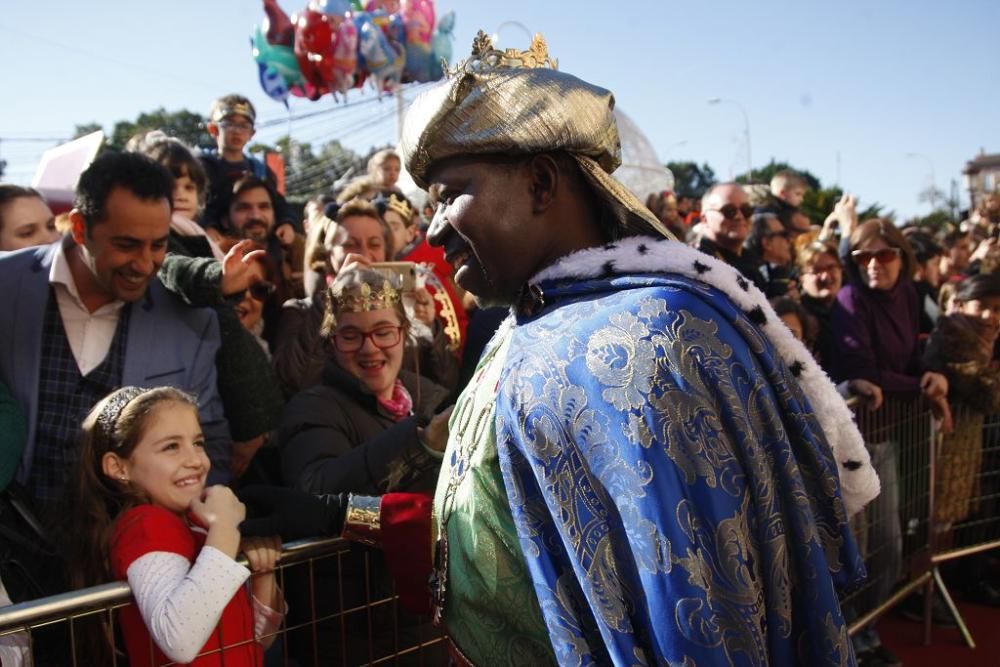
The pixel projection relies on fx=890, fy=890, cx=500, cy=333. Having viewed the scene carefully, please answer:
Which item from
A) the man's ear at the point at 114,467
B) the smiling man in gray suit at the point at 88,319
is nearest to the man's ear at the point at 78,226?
the smiling man in gray suit at the point at 88,319

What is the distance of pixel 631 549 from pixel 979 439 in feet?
15.5

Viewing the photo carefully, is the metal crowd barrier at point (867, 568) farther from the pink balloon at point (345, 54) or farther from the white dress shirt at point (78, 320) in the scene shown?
the pink balloon at point (345, 54)

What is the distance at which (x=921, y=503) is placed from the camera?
4828 mm

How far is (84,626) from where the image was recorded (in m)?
2.19

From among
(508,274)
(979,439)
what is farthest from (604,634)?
(979,439)

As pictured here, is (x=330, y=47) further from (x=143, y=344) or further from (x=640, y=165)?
(x=143, y=344)

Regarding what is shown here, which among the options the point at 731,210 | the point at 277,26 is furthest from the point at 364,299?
the point at 277,26

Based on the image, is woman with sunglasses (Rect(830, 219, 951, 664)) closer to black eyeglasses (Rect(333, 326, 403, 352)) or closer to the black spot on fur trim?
black eyeglasses (Rect(333, 326, 403, 352))

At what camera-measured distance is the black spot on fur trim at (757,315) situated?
1472 mm

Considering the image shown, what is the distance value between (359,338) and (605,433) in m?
2.14

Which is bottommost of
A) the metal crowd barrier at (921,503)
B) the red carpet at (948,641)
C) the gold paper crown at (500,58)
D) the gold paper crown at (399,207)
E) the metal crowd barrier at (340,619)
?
the red carpet at (948,641)

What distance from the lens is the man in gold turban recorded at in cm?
118

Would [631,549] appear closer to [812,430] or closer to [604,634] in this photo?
[604,634]

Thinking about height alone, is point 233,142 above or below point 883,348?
above
